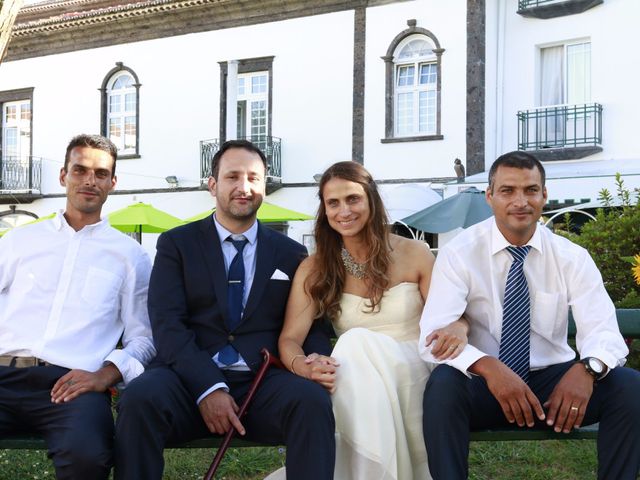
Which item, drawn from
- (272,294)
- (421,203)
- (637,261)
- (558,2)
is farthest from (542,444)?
(558,2)

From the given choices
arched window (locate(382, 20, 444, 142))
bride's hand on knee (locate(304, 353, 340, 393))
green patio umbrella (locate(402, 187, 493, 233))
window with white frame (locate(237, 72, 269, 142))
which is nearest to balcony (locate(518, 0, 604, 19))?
arched window (locate(382, 20, 444, 142))

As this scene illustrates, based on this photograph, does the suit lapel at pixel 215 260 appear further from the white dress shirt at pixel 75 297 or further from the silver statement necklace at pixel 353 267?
the silver statement necklace at pixel 353 267

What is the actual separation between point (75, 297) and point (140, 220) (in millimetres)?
9359

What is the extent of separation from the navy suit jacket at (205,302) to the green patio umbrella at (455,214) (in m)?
9.03

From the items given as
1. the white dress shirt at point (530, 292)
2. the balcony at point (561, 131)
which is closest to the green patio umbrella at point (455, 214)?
the balcony at point (561, 131)

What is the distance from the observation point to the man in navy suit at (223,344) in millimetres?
3391

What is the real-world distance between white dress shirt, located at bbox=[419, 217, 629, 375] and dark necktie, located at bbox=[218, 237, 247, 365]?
2.84ft

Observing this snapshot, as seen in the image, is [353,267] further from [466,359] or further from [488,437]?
[488,437]

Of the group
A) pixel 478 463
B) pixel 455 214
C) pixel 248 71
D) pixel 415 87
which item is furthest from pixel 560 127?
pixel 478 463

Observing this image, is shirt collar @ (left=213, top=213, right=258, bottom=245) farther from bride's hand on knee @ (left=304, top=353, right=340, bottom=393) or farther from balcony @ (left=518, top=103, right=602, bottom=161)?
balcony @ (left=518, top=103, right=602, bottom=161)

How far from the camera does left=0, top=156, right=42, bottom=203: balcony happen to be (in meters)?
23.6

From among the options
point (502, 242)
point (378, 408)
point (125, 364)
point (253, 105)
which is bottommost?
point (378, 408)

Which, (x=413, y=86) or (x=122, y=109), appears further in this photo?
(x=122, y=109)

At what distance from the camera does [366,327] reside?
4.02 m
